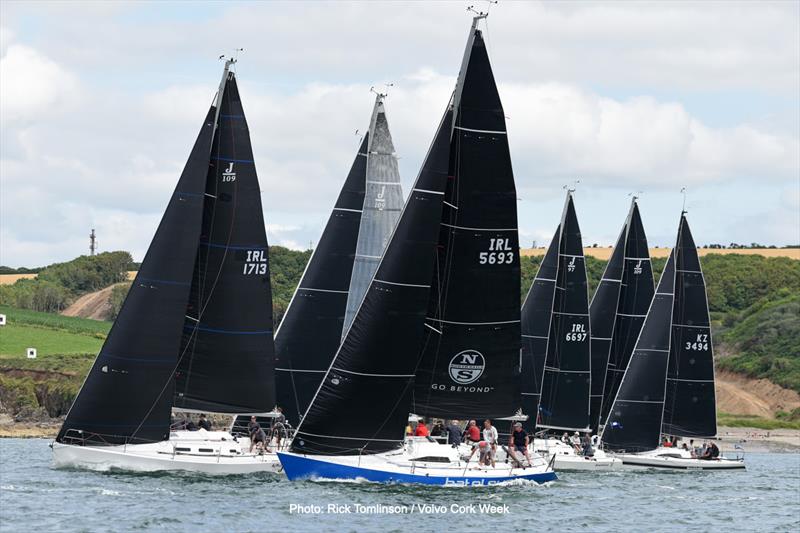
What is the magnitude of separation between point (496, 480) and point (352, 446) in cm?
426

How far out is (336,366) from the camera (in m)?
40.3

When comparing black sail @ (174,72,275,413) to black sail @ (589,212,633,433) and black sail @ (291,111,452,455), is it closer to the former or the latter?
black sail @ (291,111,452,455)

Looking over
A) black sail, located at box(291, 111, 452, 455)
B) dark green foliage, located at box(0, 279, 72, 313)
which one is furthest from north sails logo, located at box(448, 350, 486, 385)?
dark green foliage, located at box(0, 279, 72, 313)

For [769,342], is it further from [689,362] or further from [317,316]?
[317,316]

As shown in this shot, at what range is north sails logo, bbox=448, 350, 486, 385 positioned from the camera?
4166 centimetres

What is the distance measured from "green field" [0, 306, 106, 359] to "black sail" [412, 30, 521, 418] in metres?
70.1

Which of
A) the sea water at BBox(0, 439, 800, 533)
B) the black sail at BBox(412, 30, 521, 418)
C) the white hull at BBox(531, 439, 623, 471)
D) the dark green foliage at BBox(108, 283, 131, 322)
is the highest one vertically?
the dark green foliage at BBox(108, 283, 131, 322)

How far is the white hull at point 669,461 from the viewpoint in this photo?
64.9m

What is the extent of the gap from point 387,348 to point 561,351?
920 inches

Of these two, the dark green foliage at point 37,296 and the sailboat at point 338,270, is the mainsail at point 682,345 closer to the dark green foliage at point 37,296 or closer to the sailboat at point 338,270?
the sailboat at point 338,270

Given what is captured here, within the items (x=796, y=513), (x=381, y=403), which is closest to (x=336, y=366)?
(x=381, y=403)

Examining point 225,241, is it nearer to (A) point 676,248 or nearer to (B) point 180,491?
(B) point 180,491

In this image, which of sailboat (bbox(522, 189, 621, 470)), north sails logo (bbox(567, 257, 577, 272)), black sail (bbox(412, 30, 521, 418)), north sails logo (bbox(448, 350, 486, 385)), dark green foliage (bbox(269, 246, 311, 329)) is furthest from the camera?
dark green foliage (bbox(269, 246, 311, 329))

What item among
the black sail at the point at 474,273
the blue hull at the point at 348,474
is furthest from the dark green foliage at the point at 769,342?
the blue hull at the point at 348,474
